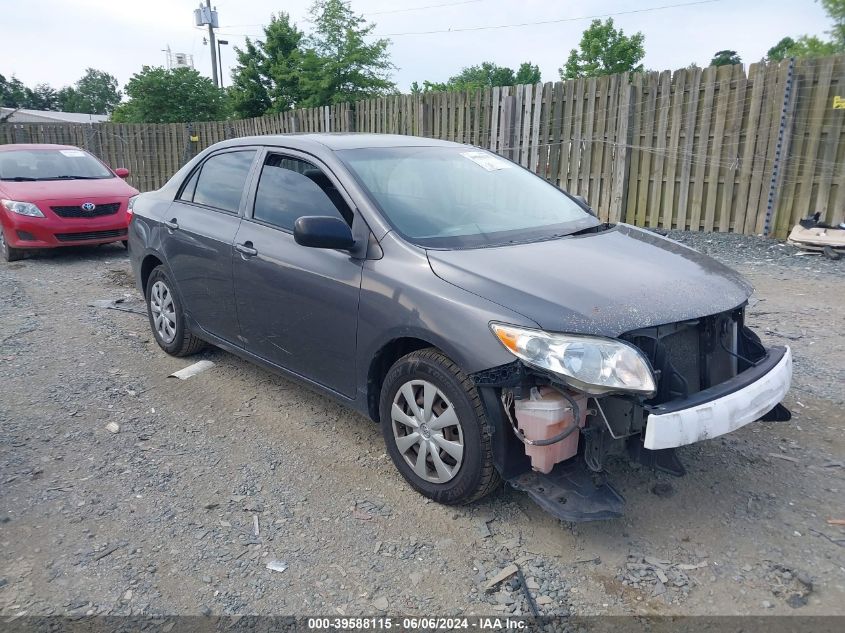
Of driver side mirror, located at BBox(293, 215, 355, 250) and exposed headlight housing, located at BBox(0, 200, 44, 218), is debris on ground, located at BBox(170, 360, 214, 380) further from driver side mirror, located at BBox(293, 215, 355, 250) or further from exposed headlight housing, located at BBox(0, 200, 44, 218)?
exposed headlight housing, located at BBox(0, 200, 44, 218)

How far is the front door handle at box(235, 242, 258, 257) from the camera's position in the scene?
4.08 metres

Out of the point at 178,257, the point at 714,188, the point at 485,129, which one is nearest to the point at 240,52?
the point at 485,129

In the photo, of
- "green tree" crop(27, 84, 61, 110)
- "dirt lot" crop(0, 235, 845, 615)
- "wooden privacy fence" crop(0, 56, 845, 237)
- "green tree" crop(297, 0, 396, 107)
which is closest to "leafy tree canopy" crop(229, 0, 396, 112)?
"green tree" crop(297, 0, 396, 107)

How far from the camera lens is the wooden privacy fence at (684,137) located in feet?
27.5

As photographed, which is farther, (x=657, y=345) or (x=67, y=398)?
(x=67, y=398)

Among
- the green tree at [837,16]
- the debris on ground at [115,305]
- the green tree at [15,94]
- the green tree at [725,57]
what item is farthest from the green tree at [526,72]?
the debris on ground at [115,305]

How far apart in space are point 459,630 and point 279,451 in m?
1.72

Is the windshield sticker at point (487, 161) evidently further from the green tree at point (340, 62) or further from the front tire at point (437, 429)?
the green tree at point (340, 62)

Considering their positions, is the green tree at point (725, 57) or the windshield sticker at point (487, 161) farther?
the green tree at point (725, 57)

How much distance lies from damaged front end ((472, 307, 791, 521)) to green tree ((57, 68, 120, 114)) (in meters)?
116

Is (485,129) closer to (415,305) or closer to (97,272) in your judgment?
(97,272)

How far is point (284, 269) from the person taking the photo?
3.85 meters

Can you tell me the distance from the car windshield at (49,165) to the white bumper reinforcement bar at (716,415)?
33.0ft

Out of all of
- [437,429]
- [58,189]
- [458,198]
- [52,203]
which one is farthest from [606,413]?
[58,189]
